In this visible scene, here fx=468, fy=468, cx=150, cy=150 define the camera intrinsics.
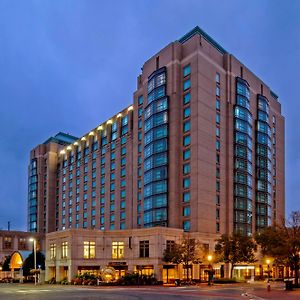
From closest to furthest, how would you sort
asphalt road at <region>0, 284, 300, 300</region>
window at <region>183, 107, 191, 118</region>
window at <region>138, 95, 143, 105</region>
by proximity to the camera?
1. asphalt road at <region>0, 284, 300, 300</region>
2. window at <region>183, 107, 191, 118</region>
3. window at <region>138, 95, 143, 105</region>

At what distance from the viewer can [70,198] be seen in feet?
516

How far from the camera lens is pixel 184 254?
86000 millimetres

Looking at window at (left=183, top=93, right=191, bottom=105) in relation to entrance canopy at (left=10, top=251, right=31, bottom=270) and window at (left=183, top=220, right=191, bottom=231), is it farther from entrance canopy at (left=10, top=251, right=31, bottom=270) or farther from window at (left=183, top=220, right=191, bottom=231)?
entrance canopy at (left=10, top=251, right=31, bottom=270)

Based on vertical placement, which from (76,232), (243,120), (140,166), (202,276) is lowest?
(202,276)

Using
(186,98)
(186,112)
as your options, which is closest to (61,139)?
(186,98)

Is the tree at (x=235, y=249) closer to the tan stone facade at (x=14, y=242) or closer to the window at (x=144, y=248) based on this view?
the window at (x=144, y=248)

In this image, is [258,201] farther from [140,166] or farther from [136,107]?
[136,107]

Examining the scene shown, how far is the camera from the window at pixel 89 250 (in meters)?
94.3

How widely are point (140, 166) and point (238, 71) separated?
33882 mm

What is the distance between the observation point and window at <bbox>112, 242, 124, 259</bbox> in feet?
316

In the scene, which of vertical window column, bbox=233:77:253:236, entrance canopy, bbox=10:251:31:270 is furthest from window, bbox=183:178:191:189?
entrance canopy, bbox=10:251:31:270

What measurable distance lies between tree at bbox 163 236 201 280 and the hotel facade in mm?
2508

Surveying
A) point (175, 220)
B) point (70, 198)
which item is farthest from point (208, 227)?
point (70, 198)

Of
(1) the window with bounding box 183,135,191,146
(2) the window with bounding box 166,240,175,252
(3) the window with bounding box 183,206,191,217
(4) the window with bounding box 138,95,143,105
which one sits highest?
(4) the window with bounding box 138,95,143,105
